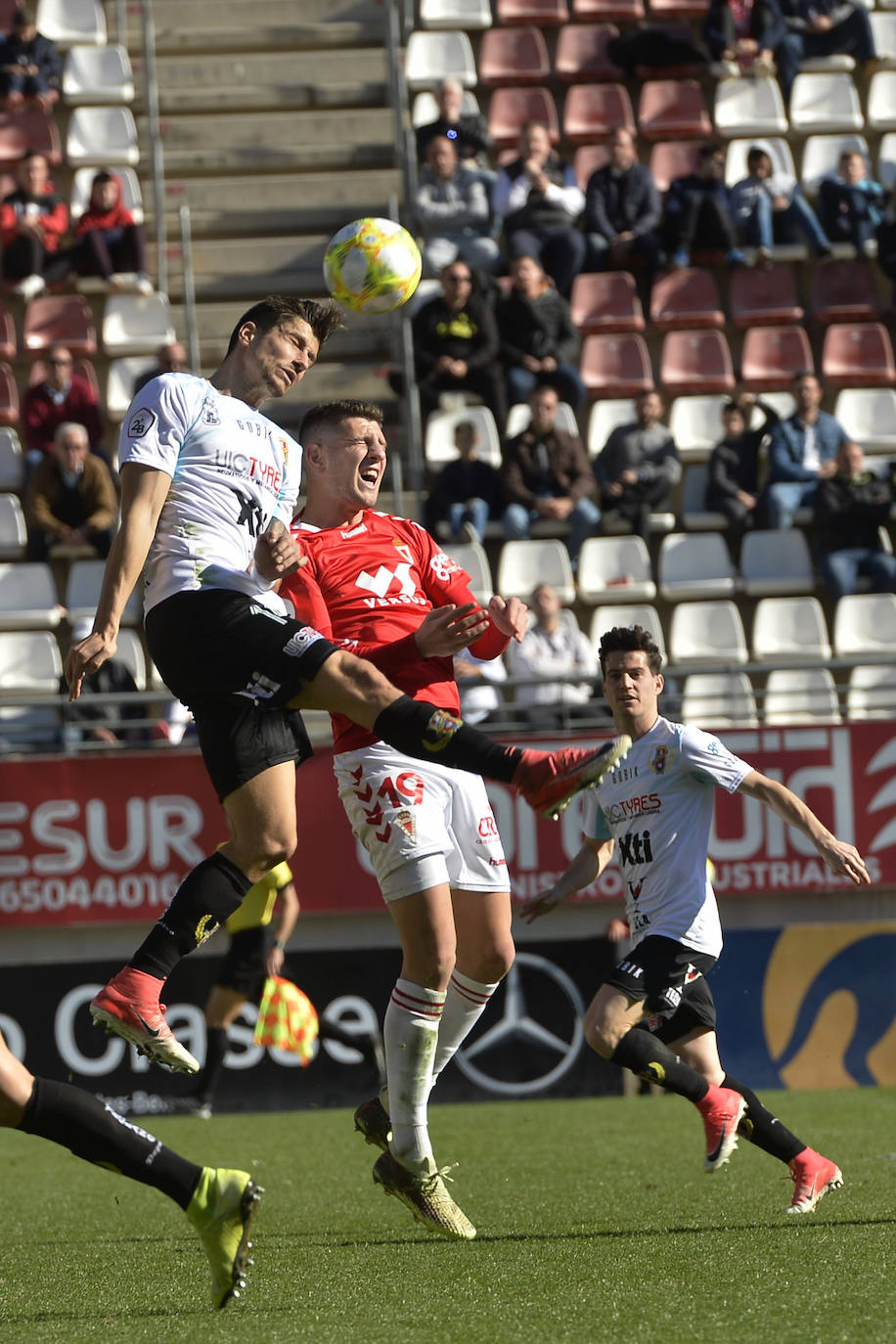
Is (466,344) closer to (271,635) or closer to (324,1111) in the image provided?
(324,1111)

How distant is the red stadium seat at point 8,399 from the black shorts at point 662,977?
1011 cm

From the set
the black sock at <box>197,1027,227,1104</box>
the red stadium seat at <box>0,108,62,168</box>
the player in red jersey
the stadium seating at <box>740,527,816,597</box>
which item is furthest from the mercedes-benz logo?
the red stadium seat at <box>0,108,62,168</box>

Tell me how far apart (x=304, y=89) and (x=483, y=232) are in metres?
2.86

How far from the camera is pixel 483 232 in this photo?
15664 millimetres

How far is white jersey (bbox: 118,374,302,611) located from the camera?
5031 millimetres

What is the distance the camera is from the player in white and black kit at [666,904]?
5852mm

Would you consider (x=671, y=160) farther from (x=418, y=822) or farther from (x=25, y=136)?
(x=418, y=822)

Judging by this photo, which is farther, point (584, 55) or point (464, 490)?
point (584, 55)

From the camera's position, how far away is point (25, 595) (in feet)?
44.5

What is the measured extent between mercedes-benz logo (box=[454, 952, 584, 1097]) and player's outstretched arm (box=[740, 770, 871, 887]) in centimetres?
550

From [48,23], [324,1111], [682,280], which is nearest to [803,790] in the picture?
[324,1111]

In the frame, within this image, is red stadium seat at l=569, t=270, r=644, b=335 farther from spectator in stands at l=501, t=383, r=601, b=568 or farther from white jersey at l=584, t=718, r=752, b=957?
white jersey at l=584, t=718, r=752, b=957

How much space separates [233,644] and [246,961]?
5695mm

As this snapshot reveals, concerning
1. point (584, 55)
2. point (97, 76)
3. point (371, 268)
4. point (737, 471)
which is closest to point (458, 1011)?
point (371, 268)
